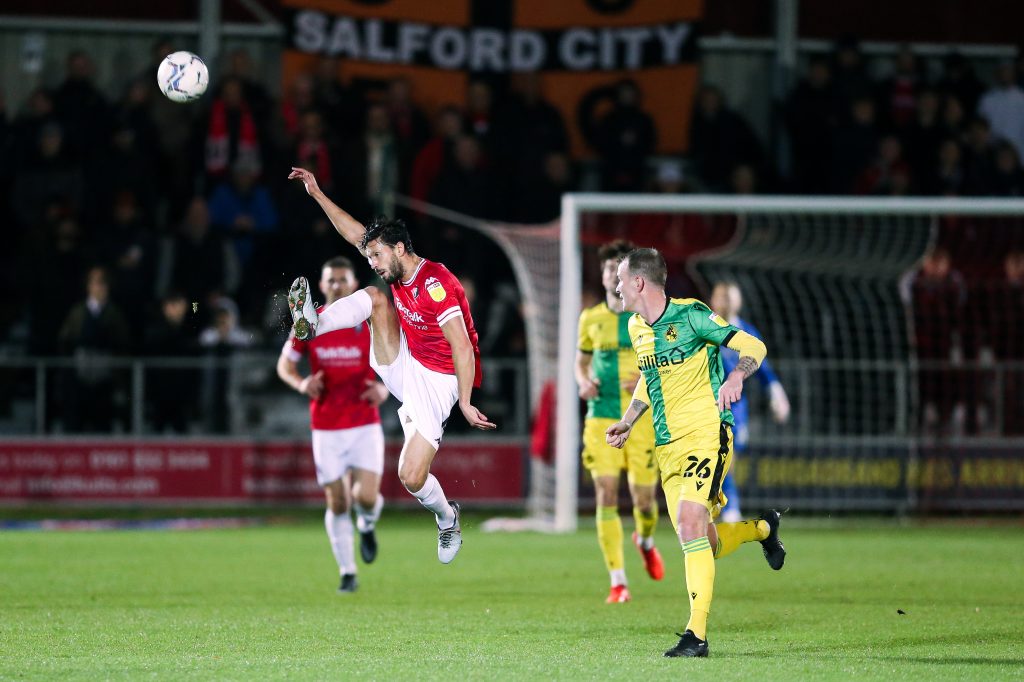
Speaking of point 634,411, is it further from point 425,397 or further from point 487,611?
point 487,611

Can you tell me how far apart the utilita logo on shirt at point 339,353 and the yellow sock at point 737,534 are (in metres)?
4.12

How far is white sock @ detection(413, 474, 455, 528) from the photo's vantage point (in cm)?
995

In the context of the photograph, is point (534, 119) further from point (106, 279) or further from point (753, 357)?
point (753, 357)

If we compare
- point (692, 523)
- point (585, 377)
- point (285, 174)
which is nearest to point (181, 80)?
point (585, 377)

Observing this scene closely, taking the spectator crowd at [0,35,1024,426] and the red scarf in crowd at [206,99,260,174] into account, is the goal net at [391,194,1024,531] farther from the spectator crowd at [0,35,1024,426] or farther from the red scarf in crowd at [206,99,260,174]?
the red scarf in crowd at [206,99,260,174]

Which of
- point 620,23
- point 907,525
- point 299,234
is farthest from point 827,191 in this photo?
point 299,234

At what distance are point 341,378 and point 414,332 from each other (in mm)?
2715

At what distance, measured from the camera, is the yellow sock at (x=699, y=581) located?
8312mm

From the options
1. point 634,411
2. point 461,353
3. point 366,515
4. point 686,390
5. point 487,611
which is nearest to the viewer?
point 686,390

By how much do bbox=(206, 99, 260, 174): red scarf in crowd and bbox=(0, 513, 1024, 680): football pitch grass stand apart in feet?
19.5

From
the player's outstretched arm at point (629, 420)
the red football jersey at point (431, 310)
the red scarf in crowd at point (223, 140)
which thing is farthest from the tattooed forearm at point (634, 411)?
the red scarf in crowd at point (223, 140)

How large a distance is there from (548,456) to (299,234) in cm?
468

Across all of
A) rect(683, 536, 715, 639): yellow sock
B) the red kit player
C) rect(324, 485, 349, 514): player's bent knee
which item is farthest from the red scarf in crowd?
rect(683, 536, 715, 639): yellow sock

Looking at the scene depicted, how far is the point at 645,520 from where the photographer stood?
11930mm
